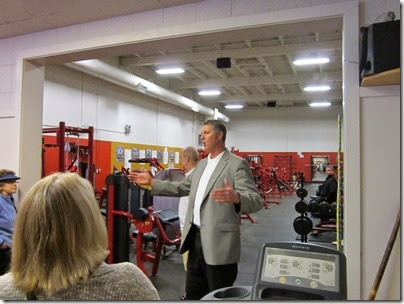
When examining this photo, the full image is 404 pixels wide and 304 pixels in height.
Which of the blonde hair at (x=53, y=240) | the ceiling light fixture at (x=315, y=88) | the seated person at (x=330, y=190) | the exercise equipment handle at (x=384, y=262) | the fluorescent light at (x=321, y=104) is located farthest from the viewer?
the fluorescent light at (x=321, y=104)

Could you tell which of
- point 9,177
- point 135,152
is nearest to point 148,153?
point 135,152

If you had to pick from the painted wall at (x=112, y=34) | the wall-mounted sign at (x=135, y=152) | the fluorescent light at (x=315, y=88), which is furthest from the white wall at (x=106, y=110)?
the fluorescent light at (x=315, y=88)

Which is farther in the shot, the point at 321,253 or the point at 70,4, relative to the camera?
the point at 70,4

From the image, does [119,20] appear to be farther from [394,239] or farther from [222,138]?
[394,239]

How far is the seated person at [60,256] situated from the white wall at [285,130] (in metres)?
15.7

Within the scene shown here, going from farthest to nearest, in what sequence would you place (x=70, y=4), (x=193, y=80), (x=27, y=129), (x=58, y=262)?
(x=193, y=80), (x=27, y=129), (x=70, y=4), (x=58, y=262)

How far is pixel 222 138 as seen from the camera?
7.90 feet

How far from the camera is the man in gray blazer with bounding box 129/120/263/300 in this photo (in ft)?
6.97

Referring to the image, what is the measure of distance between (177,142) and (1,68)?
9521mm

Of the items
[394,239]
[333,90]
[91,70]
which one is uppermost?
[333,90]

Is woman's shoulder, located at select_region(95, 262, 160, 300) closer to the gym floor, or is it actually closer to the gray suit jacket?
the gray suit jacket

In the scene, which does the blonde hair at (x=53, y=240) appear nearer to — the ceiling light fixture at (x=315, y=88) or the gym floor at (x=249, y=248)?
the gym floor at (x=249, y=248)

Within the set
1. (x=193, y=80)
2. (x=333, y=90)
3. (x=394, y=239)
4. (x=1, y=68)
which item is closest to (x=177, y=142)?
(x=193, y=80)

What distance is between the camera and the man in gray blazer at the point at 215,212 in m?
2.12
